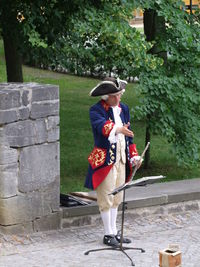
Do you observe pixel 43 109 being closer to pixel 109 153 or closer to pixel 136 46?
pixel 109 153

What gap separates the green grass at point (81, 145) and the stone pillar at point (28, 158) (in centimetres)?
241

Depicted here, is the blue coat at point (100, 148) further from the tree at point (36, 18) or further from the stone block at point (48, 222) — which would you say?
the tree at point (36, 18)

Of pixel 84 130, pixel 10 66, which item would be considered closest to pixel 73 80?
pixel 84 130

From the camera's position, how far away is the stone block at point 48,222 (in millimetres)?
8219

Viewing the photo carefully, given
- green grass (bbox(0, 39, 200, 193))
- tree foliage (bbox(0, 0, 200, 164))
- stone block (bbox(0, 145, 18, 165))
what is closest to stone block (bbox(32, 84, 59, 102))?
stone block (bbox(0, 145, 18, 165))

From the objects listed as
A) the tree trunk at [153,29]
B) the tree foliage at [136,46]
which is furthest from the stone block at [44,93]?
the tree trunk at [153,29]

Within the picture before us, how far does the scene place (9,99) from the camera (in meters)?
7.72

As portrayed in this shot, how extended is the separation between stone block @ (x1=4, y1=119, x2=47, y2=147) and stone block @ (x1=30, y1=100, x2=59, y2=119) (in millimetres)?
63

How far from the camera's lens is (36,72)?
2556 cm

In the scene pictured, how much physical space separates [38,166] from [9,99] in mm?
779

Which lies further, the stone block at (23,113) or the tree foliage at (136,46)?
the tree foliage at (136,46)

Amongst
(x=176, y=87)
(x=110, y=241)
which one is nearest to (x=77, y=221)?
(x=110, y=241)

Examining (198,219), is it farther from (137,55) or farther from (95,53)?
(95,53)

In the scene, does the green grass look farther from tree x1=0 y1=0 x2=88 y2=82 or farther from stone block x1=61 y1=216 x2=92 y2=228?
stone block x1=61 y1=216 x2=92 y2=228
